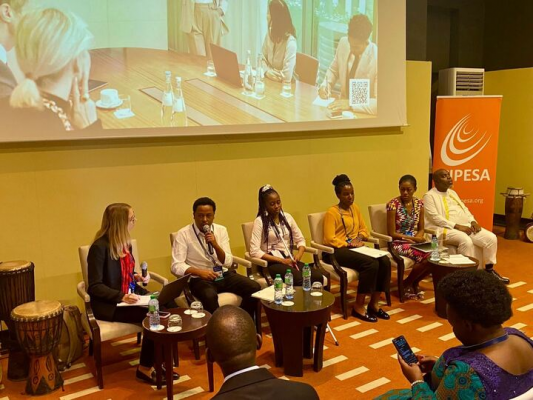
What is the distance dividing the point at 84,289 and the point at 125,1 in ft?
7.98

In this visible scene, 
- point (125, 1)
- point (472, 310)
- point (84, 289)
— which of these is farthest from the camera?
point (125, 1)

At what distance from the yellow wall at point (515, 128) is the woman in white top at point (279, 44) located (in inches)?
170

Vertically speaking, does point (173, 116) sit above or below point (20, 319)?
above

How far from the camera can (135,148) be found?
4.90m

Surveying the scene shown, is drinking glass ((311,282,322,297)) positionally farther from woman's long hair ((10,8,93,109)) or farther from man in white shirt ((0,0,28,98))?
man in white shirt ((0,0,28,98))

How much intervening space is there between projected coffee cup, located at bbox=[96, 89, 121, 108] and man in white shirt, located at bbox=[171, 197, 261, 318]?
1.16m

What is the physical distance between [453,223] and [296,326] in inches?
112

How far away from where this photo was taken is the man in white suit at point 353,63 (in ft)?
19.3

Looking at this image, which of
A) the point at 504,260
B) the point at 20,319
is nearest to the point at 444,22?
the point at 504,260

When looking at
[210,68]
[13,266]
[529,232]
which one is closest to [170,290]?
[13,266]

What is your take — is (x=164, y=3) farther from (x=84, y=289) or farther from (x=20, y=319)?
(x=20, y=319)

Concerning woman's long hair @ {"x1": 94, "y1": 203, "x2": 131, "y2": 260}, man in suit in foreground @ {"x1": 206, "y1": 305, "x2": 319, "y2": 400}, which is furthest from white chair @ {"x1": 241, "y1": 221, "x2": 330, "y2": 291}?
man in suit in foreground @ {"x1": 206, "y1": 305, "x2": 319, "y2": 400}

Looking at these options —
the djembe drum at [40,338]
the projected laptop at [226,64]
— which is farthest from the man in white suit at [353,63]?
the djembe drum at [40,338]

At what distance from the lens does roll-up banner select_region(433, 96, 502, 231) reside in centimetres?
710
